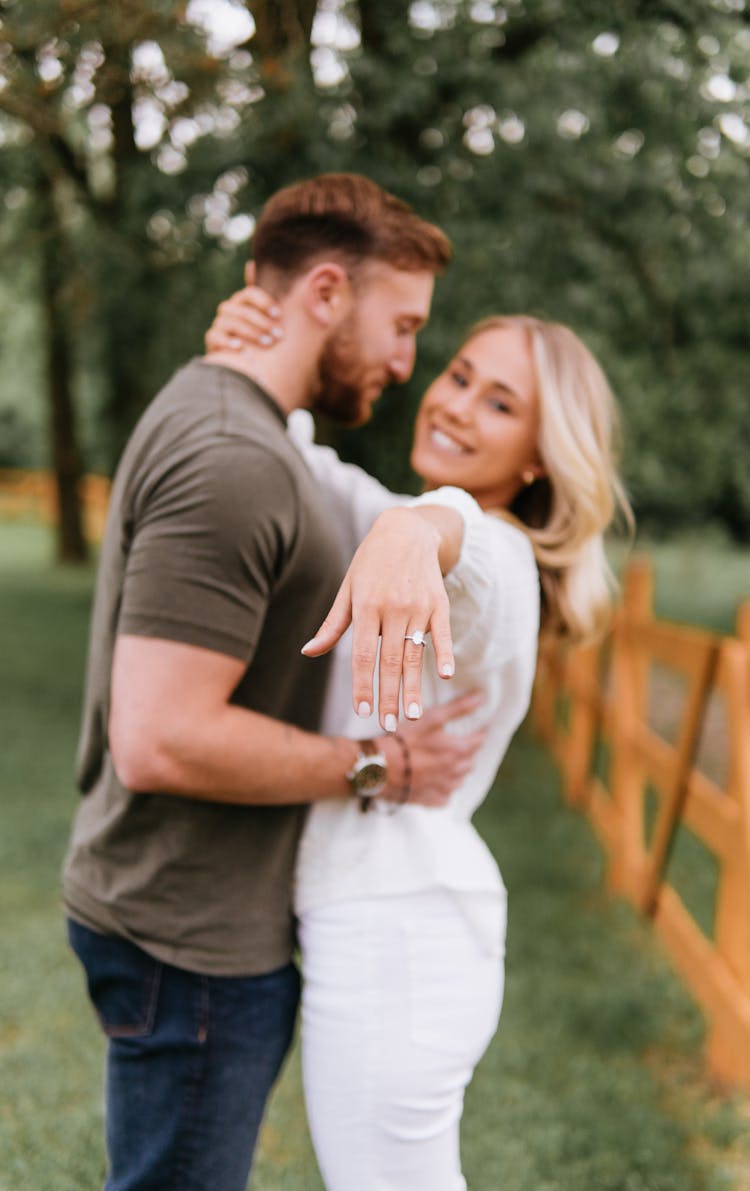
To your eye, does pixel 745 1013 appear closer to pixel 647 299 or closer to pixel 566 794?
pixel 566 794

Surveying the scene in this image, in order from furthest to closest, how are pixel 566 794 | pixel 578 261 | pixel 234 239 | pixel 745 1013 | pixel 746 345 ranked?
pixel 746 345, pixel 566 794, pixel 578 261, pixel 234 239, pixel 745 1013

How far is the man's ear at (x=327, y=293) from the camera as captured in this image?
6.61ft

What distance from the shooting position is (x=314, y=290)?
79.5 inches

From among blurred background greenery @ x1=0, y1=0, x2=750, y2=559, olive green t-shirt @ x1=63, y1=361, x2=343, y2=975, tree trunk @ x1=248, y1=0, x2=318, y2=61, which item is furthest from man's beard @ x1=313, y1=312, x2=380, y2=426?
tree trunk @ x1=248, y1=0, x2=318, y2=61

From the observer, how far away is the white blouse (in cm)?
172

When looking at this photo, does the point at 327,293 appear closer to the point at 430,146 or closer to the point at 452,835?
the point at 452,835

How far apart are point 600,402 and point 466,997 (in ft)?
3.39

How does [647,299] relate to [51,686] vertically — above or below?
above

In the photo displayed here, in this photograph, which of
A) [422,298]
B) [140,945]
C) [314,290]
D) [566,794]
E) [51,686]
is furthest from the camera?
[51,686]

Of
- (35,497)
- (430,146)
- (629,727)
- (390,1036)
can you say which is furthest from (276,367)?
(35,497)

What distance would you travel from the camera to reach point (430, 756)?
1886 mm

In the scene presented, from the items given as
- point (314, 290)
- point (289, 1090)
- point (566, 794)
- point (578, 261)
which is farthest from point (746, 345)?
point (314, 290)

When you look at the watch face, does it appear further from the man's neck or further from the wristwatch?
the man's neck

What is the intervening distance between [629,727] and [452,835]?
3.65 m
